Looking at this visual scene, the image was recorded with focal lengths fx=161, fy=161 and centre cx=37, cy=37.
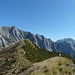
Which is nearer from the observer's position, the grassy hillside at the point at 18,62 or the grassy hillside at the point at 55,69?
the grassy hillside at the point at 55,69

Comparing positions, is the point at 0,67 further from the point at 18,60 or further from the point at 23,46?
the point at 23,46

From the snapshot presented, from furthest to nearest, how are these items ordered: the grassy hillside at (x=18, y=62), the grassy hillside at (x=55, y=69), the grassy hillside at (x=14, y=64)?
the grassy hillside at (x=18, y=62) → the grassy hillside at (x=14, y=64) → the grassy hillside at (x=55, y=69)

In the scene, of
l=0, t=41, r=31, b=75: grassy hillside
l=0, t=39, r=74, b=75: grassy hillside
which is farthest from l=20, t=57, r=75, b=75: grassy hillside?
l=0, t=41, r=31, b=75: grassy hillside

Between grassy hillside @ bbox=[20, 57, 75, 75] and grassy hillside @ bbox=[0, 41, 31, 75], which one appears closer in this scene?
grassy hillside @ bbox=[20, 57, 75, 75]

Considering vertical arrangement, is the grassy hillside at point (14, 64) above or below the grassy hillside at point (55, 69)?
above

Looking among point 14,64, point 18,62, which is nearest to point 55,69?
point 14,64

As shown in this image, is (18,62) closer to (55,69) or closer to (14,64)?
(14,64)

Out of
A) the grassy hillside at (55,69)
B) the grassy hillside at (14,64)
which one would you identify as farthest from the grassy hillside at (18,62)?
the grassy hillside at (55,69)

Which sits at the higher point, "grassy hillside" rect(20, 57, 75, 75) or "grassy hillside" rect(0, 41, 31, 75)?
"grassy hillside" rect(0, 41, 31, 75)

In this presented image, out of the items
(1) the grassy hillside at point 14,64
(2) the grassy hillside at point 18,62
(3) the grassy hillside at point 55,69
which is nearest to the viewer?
(3) the grassy hillside at point 55,69

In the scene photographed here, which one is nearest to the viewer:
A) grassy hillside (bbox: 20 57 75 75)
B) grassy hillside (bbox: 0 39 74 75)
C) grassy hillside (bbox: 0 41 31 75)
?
grassy hillside (bbox: 20 57 75 75)

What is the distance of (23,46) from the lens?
2544 inches

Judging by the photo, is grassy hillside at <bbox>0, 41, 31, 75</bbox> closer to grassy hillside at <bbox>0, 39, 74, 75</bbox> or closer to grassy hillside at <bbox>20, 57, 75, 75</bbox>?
grassy hillside at <bbox>0, 39, 74, 75</bbox>

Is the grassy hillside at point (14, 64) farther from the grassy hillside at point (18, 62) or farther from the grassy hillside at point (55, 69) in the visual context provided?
the grassy hillside at point (55, 69)
